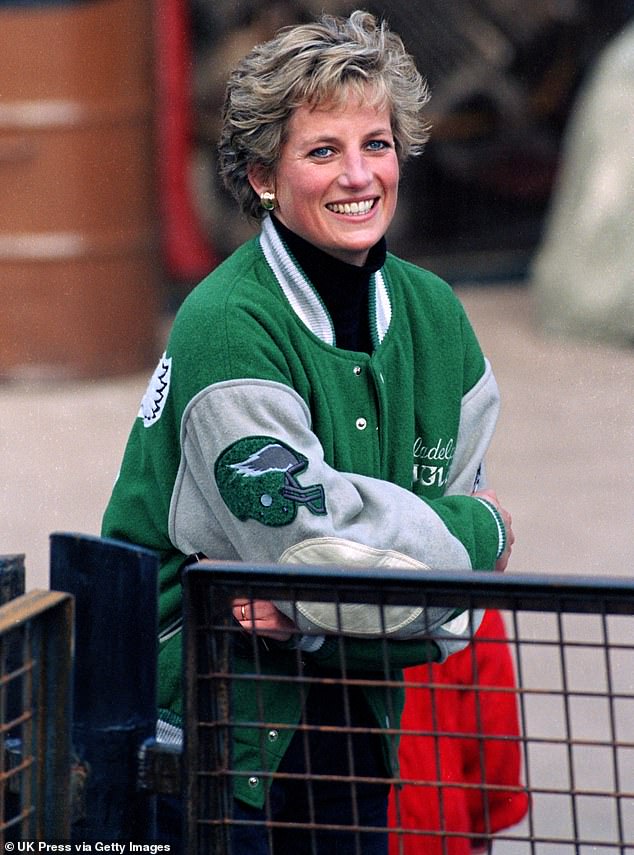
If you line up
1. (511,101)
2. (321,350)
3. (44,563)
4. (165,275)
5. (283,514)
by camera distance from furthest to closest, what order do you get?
(511,101) < (165,275) < (44,563) < (321,350) < (283,514)

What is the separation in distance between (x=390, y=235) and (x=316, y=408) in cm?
622

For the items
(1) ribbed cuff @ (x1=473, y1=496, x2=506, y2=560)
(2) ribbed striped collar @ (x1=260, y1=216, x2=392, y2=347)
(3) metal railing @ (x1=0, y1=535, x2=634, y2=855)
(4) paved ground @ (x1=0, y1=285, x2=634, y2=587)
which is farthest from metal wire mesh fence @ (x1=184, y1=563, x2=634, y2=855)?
(4) paved ground @ (x1=0, y1=285, x2=634, y2=587)

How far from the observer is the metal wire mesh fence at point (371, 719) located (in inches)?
68.1

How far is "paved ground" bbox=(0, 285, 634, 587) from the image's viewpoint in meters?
4.98

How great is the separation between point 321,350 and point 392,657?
0.42m

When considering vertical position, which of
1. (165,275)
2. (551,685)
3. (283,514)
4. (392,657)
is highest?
(165,275)

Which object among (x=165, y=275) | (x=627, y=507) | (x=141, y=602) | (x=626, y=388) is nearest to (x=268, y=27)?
(x=165, y=275)

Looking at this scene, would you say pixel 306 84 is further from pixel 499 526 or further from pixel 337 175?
→ pixel 499 526

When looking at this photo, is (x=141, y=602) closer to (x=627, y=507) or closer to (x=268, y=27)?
(x=627, y=507)

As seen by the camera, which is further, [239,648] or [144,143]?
[144,143]

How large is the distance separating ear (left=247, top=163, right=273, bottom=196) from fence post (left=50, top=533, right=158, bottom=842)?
2.12 ft

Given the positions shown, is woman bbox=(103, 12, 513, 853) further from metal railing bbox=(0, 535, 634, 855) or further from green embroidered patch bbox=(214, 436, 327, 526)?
metal railing bbox=(0, 535, 634, 855)

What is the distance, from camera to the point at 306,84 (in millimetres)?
2172

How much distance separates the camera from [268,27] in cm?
782
